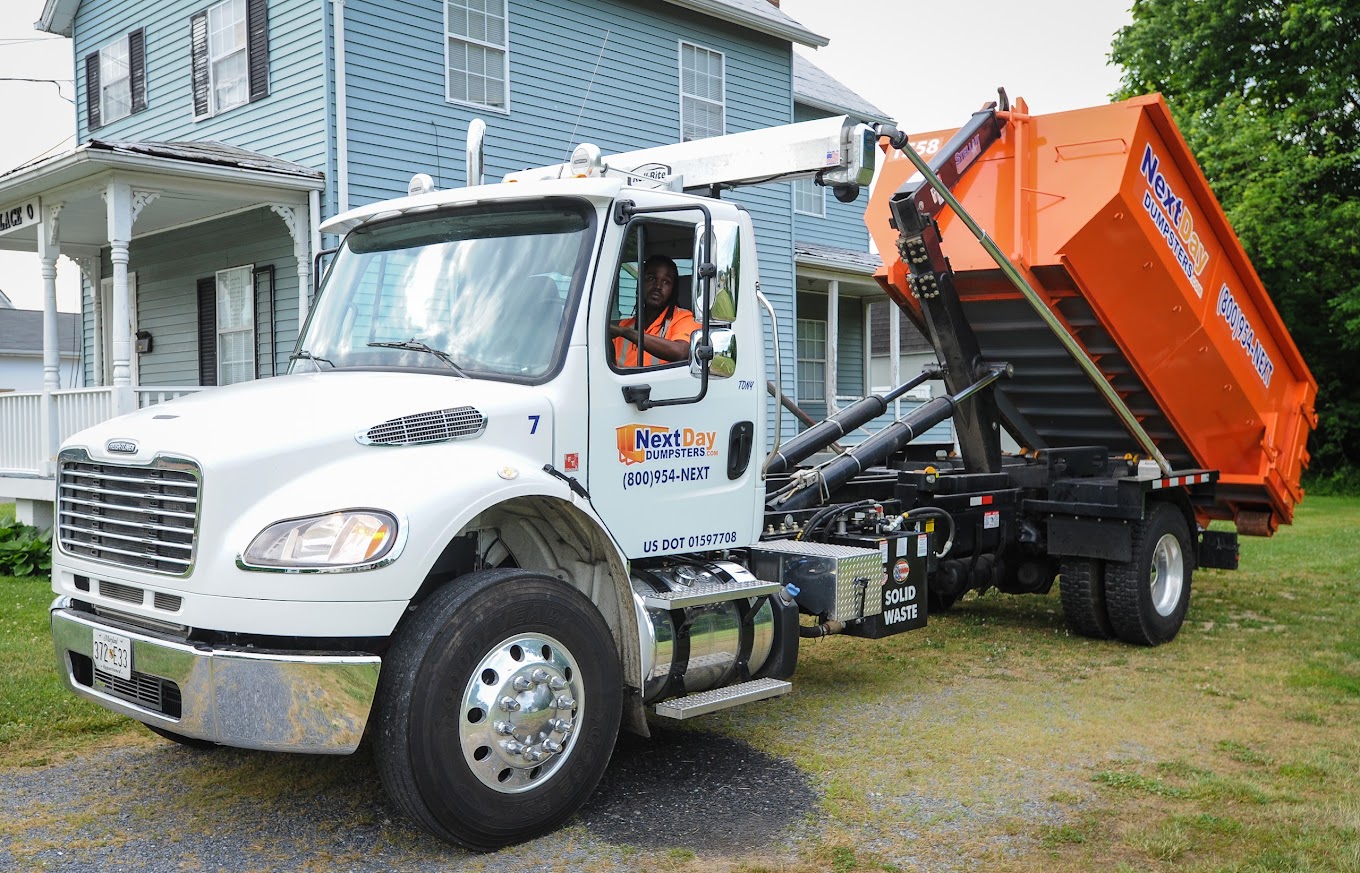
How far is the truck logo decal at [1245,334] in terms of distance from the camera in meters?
8.73

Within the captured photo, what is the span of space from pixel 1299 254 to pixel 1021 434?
65.4 ft

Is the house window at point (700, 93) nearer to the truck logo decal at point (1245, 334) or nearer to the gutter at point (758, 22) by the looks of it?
the gutter at point (758, 22)

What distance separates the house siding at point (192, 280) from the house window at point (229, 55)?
1524 mm

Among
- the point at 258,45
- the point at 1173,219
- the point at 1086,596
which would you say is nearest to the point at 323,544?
the point at 1086,596

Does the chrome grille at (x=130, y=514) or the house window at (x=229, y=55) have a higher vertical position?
the house window at (x=229, y=55)

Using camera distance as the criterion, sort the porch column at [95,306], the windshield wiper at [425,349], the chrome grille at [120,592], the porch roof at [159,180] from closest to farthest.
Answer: the chrome grille at [120,592], the windshield wiper at [425,349], the porch roof at [159,180], the porch column at [95,306]

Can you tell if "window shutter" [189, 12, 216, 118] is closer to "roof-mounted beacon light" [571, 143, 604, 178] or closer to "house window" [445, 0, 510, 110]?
"house window" [445, 0, 510, 110]

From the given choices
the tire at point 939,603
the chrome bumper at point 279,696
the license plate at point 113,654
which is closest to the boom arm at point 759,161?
the chrome bumper at point 279,696

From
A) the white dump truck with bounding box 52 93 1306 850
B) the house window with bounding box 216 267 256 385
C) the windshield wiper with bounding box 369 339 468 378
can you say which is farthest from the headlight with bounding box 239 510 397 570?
the house window with bounding box 216 267 256 385

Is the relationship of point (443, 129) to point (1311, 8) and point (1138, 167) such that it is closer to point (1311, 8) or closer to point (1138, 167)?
point (1138, 167)

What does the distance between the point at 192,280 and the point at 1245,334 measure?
533 inches

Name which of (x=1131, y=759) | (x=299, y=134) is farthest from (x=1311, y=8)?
(x=1131, y=759)

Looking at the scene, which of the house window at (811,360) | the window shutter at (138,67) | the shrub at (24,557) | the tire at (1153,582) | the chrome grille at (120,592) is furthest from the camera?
the house window at (811,360)

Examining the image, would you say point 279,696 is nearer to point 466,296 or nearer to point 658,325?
point 466,296
